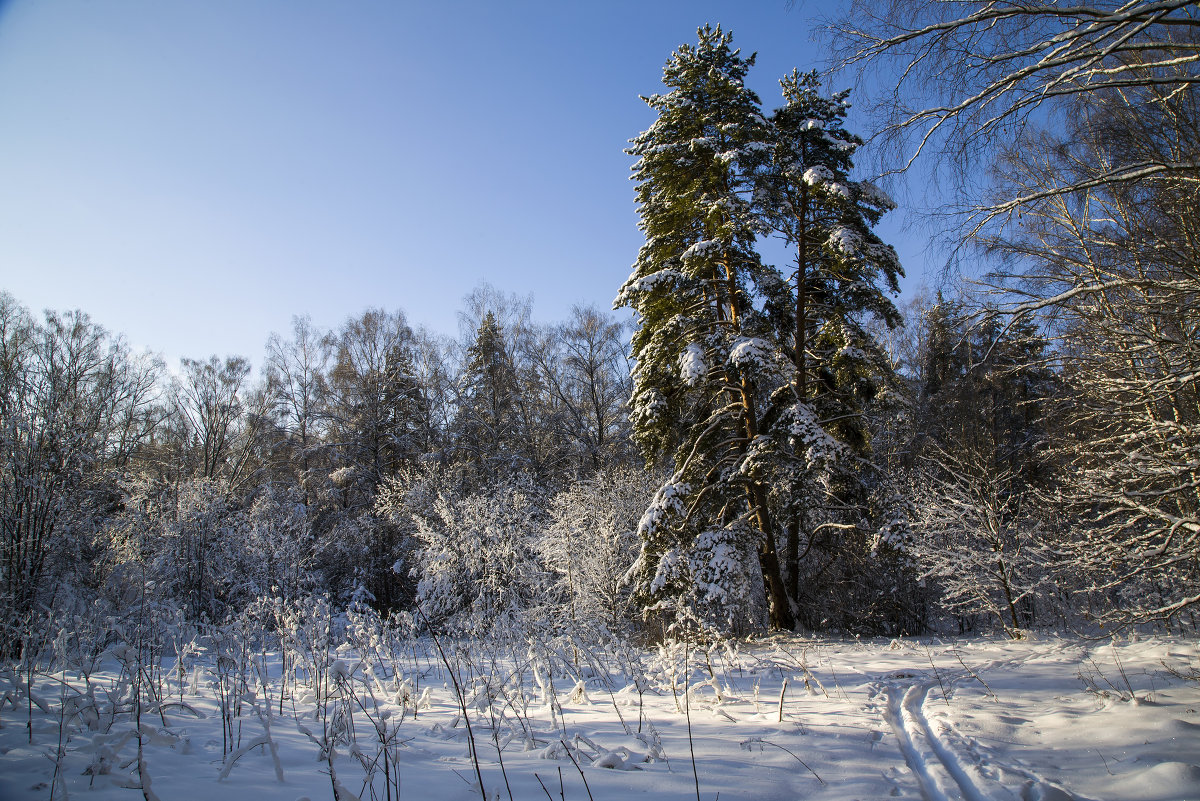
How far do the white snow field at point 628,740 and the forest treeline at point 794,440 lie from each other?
1.13 m

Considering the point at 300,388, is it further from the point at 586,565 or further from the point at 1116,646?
the point at 1116,646

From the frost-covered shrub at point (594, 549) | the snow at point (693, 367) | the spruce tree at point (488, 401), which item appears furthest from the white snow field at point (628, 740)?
the spruce tree at point (488, 401)

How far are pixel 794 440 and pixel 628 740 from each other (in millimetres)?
6522

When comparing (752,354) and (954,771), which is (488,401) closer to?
(752,354)

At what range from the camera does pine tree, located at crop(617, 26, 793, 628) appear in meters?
9.62

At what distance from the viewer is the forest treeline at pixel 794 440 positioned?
460cm

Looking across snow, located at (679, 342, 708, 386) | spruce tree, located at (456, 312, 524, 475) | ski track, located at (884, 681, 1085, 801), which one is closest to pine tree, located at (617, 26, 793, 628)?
snow, located at (679, 342, 708, 386)

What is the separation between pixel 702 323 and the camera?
10836 mm

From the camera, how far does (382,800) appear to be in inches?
105

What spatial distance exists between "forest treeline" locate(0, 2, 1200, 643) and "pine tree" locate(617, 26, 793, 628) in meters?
0.07

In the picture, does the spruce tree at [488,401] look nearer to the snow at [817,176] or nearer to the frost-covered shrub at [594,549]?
the frost-covered shrub at [594,549]

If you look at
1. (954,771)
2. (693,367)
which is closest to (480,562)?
(693,367)

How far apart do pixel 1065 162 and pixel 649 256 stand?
7552mm

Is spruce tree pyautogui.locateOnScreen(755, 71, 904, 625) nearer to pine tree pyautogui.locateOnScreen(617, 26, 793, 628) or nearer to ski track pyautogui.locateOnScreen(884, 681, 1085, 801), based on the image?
pine tree pyautogui.locateOnScreen(617, 26, 793, 628)
